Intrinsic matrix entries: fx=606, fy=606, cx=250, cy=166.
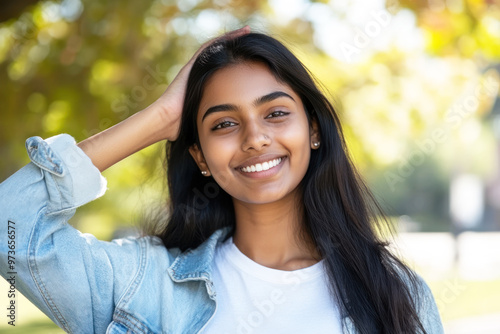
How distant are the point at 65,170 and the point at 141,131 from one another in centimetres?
32

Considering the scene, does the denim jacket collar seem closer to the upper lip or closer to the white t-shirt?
the white t-shirt

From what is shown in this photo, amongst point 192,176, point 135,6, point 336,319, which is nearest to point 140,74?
point 135,6

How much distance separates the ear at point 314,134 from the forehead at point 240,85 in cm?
15

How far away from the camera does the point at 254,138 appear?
2.06 meters

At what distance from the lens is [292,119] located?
A: 7.10 feet

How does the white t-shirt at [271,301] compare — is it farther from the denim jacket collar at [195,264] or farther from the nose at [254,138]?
the nose at [254,138]

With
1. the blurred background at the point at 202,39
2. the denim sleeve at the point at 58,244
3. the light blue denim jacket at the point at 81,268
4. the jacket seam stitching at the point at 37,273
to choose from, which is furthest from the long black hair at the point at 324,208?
the blurred background at the point at 202,39

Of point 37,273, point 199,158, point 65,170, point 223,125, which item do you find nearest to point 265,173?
point 223,125

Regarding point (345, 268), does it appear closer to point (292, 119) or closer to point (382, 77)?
point (292, 119)

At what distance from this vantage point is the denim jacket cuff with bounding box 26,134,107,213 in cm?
188

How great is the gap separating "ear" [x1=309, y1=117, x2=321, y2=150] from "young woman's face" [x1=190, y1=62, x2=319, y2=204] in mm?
100

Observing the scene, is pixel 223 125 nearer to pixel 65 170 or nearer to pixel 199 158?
pixel 199 158

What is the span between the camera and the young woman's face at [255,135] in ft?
6.87

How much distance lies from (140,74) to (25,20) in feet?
3.54
